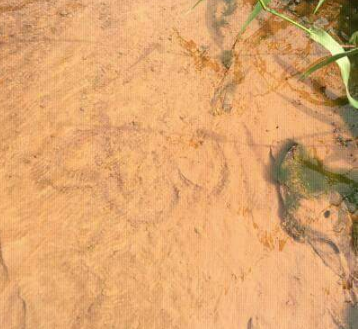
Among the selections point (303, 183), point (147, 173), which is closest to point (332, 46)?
point (303, 183)

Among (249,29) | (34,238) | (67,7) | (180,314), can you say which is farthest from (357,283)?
(67,7)

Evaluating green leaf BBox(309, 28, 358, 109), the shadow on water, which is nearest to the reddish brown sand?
the shadow on water

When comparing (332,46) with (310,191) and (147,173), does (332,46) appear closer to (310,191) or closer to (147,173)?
(310,191)

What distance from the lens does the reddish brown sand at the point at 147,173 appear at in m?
1.84

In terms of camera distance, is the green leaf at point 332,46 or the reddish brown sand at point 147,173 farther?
the reddish brown sand at point 147,173

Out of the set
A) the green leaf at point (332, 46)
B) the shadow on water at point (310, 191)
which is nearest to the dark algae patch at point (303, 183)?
the shadow on water at point (310, 191)

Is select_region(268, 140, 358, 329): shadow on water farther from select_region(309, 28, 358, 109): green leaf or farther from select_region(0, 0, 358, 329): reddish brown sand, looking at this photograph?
select_region(309, 28, 358, 109): green leaf

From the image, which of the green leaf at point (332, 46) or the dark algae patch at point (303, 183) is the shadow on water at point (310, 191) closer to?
the dark algae patch at point (303, 183)

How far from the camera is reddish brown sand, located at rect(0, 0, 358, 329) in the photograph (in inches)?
72.3

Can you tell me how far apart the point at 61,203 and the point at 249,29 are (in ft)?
4.64

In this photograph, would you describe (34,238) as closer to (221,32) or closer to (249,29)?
(221,32)

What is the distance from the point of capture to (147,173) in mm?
1962

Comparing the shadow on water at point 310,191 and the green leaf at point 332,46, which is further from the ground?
the green leaf at point 332,46

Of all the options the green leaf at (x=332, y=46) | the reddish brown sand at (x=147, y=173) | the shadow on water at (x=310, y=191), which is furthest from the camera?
the shadow on water at (x=310, y=191)
